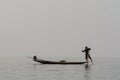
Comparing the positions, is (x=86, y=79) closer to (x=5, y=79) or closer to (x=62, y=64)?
(x=5, y=79)

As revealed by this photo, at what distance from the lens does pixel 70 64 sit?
55.8 meters

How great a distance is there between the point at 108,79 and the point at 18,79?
787 centimetres

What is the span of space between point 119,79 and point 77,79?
3.80 metres

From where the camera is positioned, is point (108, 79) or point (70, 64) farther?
point (70, 64)

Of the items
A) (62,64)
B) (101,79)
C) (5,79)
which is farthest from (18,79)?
(62,64)

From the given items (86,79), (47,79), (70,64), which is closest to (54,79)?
(47,79)

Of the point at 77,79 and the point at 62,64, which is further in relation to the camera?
the point at 62,64

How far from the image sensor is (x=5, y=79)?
1204 inches

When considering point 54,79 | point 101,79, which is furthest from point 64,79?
point 101,79

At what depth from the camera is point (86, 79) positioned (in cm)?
3184

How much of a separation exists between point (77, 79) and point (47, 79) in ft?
8.48

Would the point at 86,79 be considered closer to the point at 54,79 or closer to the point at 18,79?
the point at 54,79

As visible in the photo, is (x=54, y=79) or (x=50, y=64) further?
(x=50, y=64)

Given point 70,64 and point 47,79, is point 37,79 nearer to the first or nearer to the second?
point 47,79
